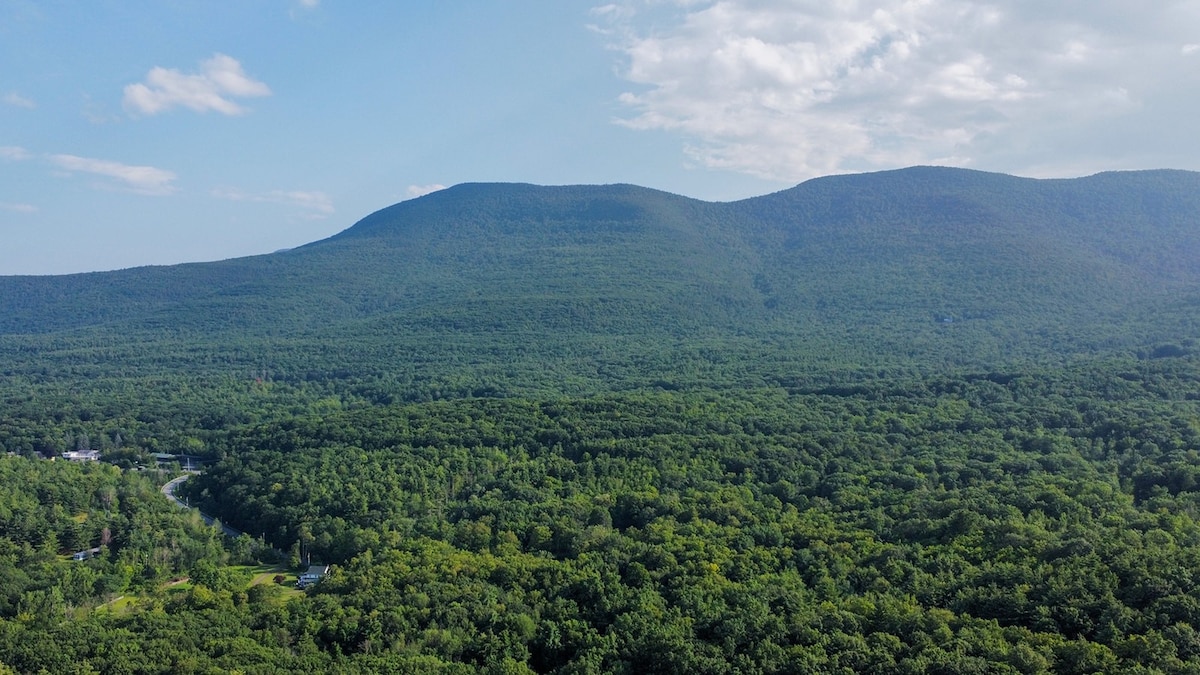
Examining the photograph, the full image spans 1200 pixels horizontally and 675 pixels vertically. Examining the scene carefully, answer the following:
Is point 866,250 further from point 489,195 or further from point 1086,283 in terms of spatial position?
point 489,195

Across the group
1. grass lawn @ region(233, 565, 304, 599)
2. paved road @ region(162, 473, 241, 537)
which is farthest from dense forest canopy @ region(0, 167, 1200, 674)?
paved road @ region(162, 473, 241, 537)

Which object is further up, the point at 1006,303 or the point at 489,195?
the point at 489,195

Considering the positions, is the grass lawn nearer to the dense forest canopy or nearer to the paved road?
the dense forest canopy

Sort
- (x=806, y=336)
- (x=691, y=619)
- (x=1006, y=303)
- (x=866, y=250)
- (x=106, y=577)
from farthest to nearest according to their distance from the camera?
(x=866, y=250) < (x=1006, y=303) < (x=806, y=336) < (x=106, y=577) < (x=691, y=619)

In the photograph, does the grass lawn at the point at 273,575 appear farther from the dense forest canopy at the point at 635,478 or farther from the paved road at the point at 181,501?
the paved road at the point at 181,501

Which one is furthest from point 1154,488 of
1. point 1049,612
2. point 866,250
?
point 866,250

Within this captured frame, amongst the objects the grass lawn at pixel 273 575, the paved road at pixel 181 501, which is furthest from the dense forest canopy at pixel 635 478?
the paved road at pixel 181 501
